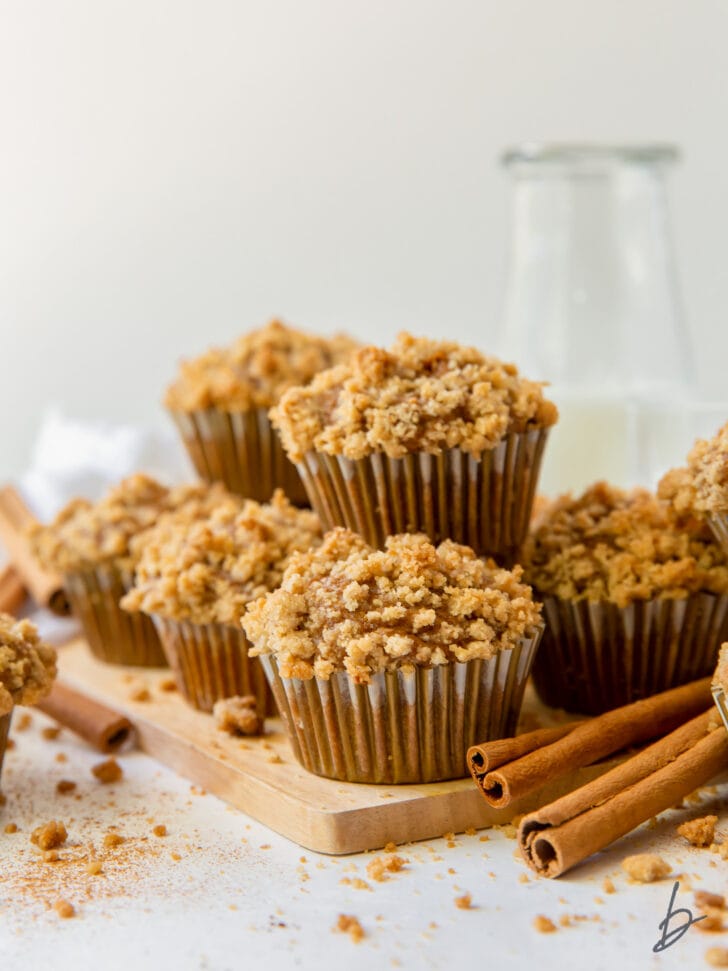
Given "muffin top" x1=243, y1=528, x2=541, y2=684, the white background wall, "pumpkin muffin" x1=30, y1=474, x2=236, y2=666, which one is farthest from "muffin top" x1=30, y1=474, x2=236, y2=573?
the white background wall

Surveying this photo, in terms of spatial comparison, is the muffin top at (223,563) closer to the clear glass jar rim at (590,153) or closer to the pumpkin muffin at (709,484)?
the pumpkin muffin at (709,484)

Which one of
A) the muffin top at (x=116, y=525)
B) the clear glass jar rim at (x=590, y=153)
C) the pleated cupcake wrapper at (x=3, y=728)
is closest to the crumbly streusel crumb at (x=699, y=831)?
the pleated cupcake wrapper at (x=3, y=728)

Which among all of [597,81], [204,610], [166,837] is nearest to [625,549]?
[204,610]

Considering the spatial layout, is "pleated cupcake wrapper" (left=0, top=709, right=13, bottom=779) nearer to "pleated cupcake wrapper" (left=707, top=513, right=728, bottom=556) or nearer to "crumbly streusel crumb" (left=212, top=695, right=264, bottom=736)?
"crumbly streusel crumb" (left=212, top=695, right=264, bottom=736)

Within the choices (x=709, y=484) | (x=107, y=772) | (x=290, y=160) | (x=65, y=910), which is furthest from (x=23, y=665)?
(x=290, y=160)

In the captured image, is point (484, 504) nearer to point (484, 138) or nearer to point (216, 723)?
point (216, 723)

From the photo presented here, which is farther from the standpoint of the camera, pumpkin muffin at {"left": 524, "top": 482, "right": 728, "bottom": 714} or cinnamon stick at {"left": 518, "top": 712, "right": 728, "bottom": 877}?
pumpkin muffin at {"left": 524, "top": 482, "right": 728, "bottom": 714}

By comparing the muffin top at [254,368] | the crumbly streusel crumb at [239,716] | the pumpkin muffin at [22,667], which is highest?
the muffin top at [254,368]
